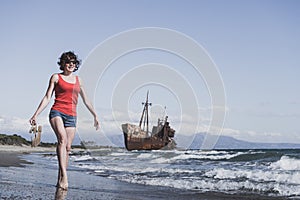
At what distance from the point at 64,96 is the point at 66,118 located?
11.2 inches

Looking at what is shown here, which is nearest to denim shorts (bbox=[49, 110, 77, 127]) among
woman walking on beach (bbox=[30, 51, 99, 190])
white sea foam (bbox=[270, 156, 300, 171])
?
woman walking on beach (bbox=[30, 51, 99, 190])

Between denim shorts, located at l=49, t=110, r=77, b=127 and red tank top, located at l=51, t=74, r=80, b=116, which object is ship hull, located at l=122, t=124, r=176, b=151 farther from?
red tank top, located at l=51, t=74, r=80, b=116

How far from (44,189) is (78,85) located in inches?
59.1

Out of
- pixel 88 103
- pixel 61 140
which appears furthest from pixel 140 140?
pixel 61 140

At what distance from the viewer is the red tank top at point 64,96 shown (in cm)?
586

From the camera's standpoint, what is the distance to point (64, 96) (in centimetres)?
589

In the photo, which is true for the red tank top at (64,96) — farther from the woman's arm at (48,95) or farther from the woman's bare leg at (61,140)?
the woman's bare leg at (61,140)

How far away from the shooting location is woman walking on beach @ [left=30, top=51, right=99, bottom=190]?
5.84 metres

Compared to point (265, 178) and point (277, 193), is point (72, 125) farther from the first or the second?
point (265, 178)

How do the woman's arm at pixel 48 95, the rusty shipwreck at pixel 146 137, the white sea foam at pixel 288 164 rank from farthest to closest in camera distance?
the rusty shipwreck at pixel 146 137
the white sea foam at pixel 288 164
the woman's arm at pixel 48 95

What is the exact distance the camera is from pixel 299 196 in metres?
8.74

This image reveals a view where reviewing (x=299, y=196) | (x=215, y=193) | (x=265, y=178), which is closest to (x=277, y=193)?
(x=299, y=196)

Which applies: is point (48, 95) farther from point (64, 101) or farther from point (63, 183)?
point (63, 183)

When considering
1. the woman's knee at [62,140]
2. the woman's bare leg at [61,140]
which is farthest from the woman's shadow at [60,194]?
the woman's knee at [62,140]
